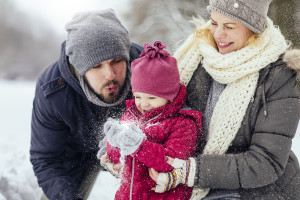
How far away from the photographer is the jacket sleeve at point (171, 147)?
1.33m

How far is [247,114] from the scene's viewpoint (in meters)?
1.50

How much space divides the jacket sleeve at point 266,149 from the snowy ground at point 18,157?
2.39 ft

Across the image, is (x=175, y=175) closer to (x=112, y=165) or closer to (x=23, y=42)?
(x=112, y=165)

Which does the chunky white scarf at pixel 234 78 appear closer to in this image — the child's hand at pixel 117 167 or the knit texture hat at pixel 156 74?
the knit texture hat at pixel 156 74

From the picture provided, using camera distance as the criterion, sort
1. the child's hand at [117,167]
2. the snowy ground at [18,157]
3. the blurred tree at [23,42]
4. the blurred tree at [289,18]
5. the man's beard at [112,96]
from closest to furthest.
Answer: the child's hand at [117,167] < the man's beard at [112,96] < the snowy ground at [18,157] < the blurred tree at [289,18] < the blurred tree at [23,42]

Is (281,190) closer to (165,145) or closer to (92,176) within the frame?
(165,145)

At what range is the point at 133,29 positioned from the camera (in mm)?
4102

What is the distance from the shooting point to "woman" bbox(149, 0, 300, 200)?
4.67ft

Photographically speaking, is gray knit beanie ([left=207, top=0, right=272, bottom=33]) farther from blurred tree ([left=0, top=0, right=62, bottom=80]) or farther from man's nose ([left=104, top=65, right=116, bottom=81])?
blurred tree ([left=0, top=0, right=62, bottom=80])

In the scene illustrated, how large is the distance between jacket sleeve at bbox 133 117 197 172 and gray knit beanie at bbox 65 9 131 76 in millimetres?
544

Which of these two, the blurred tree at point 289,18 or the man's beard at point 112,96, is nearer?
the man's beard at point 112,96

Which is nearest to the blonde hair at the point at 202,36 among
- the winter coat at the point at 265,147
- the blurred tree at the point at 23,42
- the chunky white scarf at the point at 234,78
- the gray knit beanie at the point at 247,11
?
the chunky white scarf at the point at 234,78

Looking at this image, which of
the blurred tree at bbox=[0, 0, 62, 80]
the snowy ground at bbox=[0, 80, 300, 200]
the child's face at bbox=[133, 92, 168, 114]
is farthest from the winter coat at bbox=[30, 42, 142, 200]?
the blurred tree at bbox=[0, 0, 62, 80]

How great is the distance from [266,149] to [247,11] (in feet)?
2.06
